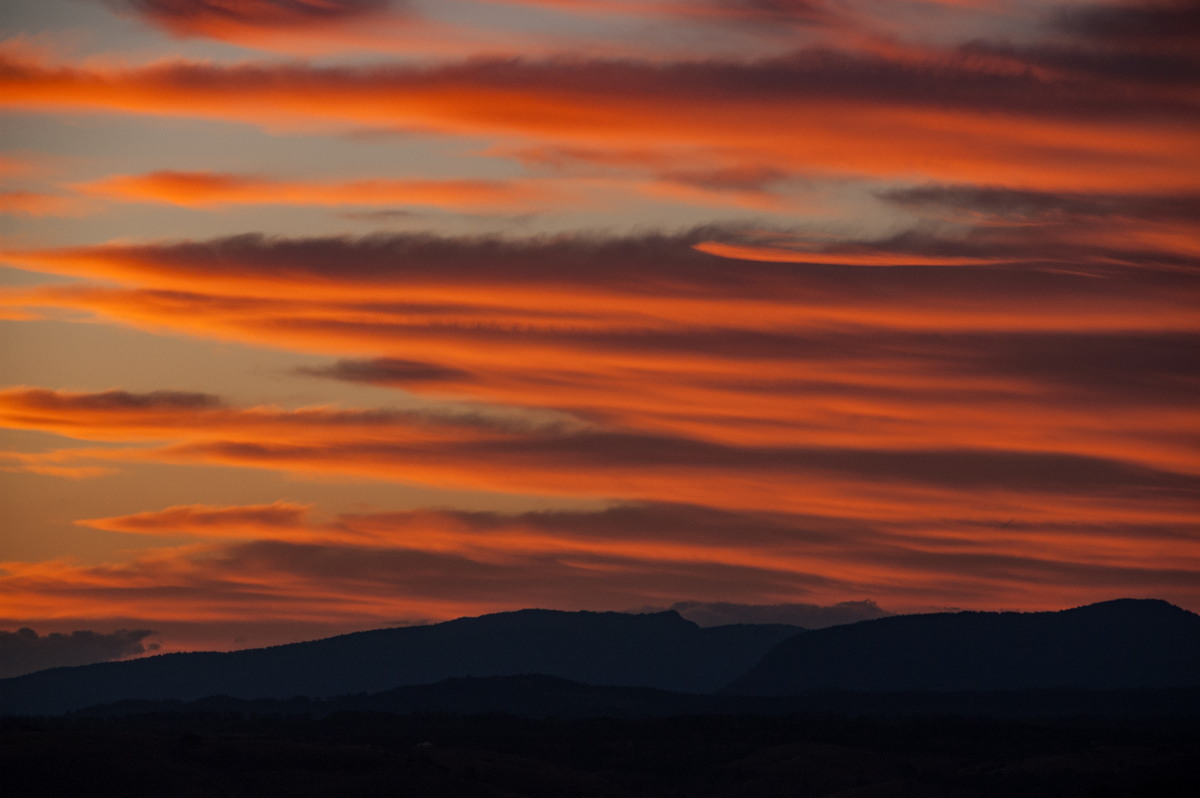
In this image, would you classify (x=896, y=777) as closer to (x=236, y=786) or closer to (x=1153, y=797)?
(x=1153, y=797)

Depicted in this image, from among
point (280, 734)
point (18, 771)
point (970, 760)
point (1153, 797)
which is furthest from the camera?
point (280, 734)

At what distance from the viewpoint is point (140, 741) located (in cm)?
13288

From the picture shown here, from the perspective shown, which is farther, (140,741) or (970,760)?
(970,760)

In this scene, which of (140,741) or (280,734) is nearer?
(140,741)

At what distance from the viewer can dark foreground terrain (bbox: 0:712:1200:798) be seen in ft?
407

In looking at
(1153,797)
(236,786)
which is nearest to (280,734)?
(236,786)

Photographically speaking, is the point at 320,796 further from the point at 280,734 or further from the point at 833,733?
the point at 833,733

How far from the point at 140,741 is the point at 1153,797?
247 feet

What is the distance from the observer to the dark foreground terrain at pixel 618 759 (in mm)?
124125

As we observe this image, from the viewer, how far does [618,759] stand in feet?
557

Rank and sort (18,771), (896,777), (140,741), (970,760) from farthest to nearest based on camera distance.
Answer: (970,760) < (896,777) < (140,741) < (18,771)

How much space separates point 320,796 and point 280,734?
164 feet

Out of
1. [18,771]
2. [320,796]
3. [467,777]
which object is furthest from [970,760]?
[18,771]

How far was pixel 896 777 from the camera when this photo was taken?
A: 145 metres
